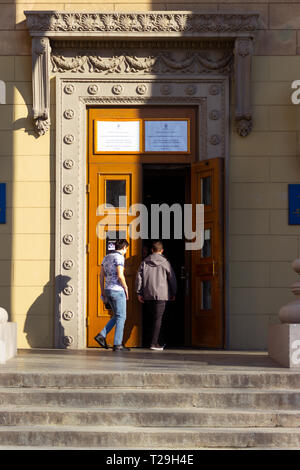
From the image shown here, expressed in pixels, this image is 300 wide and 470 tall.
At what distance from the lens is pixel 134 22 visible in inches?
582

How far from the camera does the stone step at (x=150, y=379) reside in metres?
9.62

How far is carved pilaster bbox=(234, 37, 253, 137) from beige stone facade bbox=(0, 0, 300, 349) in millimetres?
224

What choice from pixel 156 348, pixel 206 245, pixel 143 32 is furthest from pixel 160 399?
pixel 143 32

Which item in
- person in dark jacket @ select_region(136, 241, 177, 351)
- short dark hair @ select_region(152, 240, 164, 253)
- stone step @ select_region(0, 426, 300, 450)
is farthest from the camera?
short dark hair @ select_region(152, 240, 164, 253)

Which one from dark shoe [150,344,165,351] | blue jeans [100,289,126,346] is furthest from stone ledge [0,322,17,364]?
dark shoe [150,344,165,351]

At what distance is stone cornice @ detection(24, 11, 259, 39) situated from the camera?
48.3 feet

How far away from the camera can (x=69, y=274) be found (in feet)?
48.7

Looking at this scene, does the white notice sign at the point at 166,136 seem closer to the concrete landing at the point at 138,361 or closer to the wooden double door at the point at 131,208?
the wooden double door at the point at 131,208

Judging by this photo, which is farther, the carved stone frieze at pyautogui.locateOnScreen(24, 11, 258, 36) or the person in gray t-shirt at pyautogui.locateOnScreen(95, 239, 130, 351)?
the carved stone frieze at pyautogui.locateOnScreen(24, 11, 258, 36)

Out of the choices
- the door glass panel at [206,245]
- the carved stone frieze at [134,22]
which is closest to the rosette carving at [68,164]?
the carved stone frieze at [134,22]

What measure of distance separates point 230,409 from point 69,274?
5997 millimetres

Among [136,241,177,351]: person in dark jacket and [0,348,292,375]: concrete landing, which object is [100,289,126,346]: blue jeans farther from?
[136,241,177,351]: person in dark jacket

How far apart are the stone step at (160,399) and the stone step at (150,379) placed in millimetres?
279
